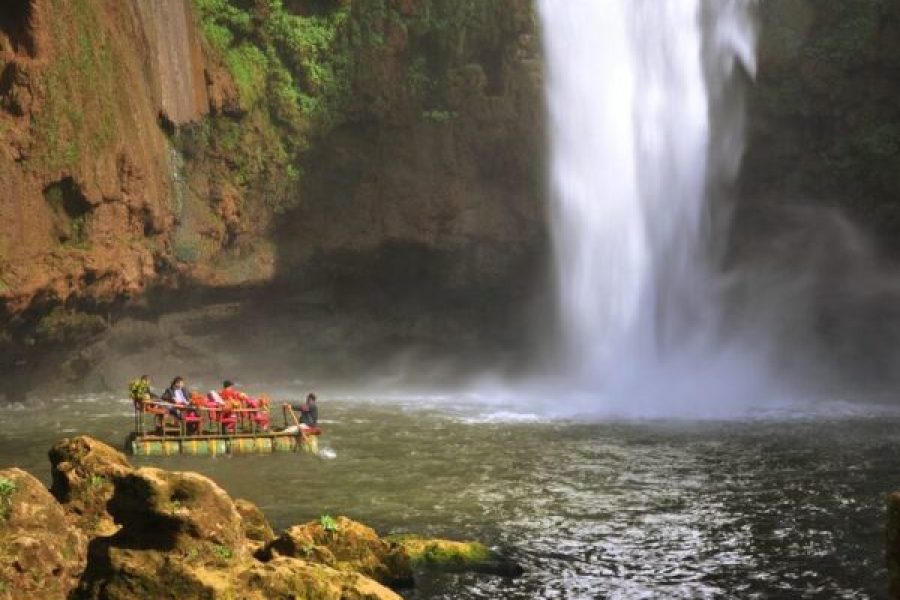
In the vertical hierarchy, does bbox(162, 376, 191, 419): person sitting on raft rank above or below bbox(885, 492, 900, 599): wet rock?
above

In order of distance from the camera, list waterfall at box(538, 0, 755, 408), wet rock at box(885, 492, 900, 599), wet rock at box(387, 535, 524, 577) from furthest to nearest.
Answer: waterfall at box(538, 0, 755, 408)
wet rock at box(387, 535, 524, 577)
wet rock at box(885, 492, 900, 599)

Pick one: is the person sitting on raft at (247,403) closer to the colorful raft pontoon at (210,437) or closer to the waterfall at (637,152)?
the colorful raft pontoon at (210,437)

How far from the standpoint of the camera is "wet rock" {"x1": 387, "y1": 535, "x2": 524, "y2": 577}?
1244 centimetres

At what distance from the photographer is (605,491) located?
17047mm

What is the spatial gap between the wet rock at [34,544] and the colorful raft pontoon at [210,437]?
1015cm

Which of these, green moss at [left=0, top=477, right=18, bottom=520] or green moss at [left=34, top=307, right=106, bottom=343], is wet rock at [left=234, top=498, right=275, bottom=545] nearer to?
green moss at [left=0, top=477, right=18, bottom=520]

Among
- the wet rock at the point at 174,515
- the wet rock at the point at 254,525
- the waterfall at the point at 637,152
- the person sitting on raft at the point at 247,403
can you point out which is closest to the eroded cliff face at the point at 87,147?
the person sitting on raft at the point at 247,403

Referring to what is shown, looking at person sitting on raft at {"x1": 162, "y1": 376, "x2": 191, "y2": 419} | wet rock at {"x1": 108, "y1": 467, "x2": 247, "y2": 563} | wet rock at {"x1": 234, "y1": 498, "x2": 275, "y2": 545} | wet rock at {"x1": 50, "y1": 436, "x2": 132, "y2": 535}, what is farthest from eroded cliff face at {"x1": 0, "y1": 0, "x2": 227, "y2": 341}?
wet rock at {"x1": 108, "y1": 467, "x2": 247, "y2": 563}

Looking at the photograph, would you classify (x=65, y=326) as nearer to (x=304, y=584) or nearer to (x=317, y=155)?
(x=317, y=155)

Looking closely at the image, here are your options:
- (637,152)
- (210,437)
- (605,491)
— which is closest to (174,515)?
(605,491)

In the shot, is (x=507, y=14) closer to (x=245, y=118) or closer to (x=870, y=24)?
(x=245, y=118)

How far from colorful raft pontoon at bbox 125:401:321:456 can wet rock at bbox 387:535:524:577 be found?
8362 millimetres

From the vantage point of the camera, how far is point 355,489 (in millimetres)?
17141

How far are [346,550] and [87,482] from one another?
10.4ft
